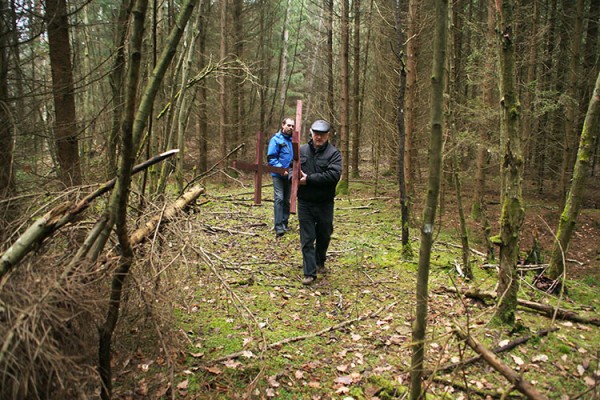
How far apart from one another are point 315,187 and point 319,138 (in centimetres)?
68

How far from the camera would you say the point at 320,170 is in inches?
212

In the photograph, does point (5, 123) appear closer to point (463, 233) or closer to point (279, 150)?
point (279, 150)

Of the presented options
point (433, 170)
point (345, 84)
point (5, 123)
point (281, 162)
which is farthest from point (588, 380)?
point (345, 84)

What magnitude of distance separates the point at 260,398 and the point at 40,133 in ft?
10.4

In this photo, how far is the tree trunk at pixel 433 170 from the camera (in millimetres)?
2309

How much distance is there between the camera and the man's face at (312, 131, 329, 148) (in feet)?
17.5

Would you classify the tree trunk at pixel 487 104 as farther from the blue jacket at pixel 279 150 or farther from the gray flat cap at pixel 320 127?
the gray flat cap at pixel 320 127

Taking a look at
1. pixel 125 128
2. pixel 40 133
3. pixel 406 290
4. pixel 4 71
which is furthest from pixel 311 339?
pixel 4 71

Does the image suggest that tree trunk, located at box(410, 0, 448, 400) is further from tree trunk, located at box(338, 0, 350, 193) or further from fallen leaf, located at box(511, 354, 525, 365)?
tree trunk, located at box(338, 0, 350, 193)

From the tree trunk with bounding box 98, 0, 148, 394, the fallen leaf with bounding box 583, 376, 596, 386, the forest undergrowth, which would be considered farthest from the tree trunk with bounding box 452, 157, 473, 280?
the tree trunk with bounding box 98, 0, 148, 394

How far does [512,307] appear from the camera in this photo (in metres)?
4.21

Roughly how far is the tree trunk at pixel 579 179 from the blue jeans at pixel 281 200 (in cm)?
446

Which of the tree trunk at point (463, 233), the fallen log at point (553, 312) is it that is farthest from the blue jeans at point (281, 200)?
the fallen log at point (553, 312)

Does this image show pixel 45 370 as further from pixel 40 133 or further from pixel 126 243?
pixel 40 133
